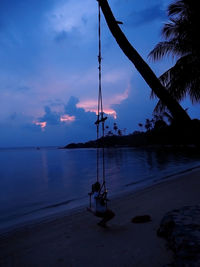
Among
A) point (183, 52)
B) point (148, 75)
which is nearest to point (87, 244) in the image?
point (148, 75)

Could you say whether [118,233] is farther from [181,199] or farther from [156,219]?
[181,199]

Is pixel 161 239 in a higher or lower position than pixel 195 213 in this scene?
lower

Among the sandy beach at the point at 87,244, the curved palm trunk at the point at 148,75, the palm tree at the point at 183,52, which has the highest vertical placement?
the palm tree at the point at 183,52

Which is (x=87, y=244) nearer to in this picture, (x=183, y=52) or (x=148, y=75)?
(x=148, y=75)

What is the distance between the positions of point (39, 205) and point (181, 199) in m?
6.17

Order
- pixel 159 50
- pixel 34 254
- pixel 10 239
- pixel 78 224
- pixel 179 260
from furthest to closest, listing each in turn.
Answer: pixel 159 50 → pixel 78 224 → pixel 10 239 → pixel 34 254 → pixel 179 260

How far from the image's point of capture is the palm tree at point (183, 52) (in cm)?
518

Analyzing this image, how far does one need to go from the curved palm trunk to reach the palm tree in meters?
3.03

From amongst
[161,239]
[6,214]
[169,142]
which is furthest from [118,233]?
[169,142]

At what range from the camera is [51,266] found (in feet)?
9.71

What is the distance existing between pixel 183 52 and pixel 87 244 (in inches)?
280

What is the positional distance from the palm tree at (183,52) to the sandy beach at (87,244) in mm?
3283

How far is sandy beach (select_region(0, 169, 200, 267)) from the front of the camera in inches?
116

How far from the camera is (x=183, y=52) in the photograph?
697 centimetres
